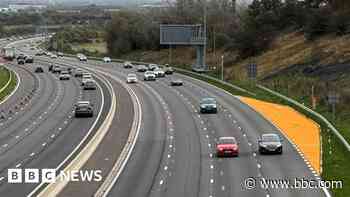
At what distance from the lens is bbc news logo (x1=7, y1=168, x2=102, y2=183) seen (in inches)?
1553

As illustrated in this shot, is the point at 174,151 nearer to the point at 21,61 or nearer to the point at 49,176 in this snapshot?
the point at 49,176

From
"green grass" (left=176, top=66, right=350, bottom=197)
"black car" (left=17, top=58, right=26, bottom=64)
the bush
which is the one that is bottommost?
"black car" (left=17, top=58, right=26, bottom=64)

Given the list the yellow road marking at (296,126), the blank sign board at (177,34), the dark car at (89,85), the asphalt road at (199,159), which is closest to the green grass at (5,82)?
the dark car at (89,85)

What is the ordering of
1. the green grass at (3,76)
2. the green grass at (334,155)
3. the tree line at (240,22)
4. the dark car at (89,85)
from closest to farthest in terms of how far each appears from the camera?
the green grass at (334,155), the dark car at (89,85), the green grass at (3,76), the tree line at (240,22)

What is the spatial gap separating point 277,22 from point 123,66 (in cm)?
2650

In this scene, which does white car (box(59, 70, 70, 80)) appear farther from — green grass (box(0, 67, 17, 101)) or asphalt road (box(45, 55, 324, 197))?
asphalt road (box(45, 55, 324, 197))

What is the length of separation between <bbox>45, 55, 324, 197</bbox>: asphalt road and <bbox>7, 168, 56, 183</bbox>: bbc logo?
3109 mm

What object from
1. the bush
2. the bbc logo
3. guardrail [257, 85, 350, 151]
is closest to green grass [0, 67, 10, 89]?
guardrail [257, 85, 350, 151]

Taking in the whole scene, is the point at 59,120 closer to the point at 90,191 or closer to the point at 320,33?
the point at 90,191

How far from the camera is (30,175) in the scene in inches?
1639

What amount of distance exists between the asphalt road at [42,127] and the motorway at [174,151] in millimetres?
82

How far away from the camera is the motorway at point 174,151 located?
124 feet

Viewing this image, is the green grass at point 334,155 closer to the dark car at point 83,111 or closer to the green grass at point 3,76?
the dark car at point 83,111

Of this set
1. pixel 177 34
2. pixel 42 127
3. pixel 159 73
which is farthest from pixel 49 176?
pixel 177 34
